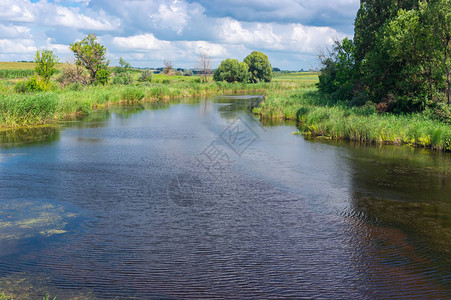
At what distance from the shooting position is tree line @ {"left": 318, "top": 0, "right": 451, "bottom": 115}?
19.0 meters

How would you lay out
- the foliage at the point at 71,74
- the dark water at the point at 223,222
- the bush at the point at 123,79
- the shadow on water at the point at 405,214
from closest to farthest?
the dark water at the point at 223,222, the shadow on water at the point at 405,214, the foliage at the point at 71,74, the bush at the point at 123,79

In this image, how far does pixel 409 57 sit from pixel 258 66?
2316 inches

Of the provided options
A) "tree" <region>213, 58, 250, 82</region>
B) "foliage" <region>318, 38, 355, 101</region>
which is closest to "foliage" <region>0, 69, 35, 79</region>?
"tree" <region>213, 58, 250, 82</region>

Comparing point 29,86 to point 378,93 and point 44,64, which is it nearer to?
point 44,64

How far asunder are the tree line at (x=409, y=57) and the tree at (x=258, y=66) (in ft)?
171

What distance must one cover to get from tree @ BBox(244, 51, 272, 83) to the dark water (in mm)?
62480

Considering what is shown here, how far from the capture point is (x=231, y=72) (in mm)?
72062

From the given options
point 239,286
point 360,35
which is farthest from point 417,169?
point 360,35

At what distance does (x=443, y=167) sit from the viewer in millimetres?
14953

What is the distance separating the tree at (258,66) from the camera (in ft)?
258

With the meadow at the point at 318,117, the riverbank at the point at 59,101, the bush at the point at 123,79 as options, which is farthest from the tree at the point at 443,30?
the bush at the point at 123,79

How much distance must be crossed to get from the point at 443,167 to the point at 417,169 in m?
1.07

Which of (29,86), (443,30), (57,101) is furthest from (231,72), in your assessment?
(443,30)

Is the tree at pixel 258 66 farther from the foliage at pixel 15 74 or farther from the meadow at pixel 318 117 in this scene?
the meadow at pixel 318 117
